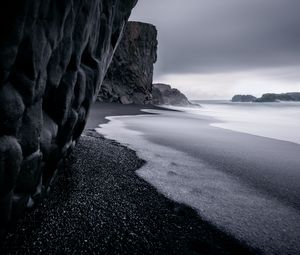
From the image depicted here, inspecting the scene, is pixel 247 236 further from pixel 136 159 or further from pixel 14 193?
pixel 136 159

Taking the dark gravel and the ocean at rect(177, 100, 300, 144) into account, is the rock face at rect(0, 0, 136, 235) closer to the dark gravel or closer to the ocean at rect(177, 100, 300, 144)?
the dark gravel

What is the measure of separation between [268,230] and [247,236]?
0.32m

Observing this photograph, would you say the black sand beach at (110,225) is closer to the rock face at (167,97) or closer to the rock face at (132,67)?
the rock face at (132,67)

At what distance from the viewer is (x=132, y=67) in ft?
121

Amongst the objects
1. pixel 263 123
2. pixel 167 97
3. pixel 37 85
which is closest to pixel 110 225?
pixel 37 85

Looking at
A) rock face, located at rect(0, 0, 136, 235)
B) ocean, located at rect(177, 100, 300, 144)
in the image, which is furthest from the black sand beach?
ocean, located at rect(177, 100, 300, 144)

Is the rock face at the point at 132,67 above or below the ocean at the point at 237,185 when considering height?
above

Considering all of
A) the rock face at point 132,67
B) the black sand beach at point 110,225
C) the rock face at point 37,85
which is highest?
the rock face at point 132,67

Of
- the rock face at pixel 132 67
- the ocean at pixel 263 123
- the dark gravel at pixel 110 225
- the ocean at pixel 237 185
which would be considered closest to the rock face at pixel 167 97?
the rock face at pixel 132 67

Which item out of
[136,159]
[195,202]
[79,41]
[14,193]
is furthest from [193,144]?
[14,193]

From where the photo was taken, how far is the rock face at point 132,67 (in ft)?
116

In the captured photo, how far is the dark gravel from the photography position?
2271 millimetres

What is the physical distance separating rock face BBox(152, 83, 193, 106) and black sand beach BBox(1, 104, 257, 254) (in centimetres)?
4221

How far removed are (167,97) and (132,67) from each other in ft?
44.6
